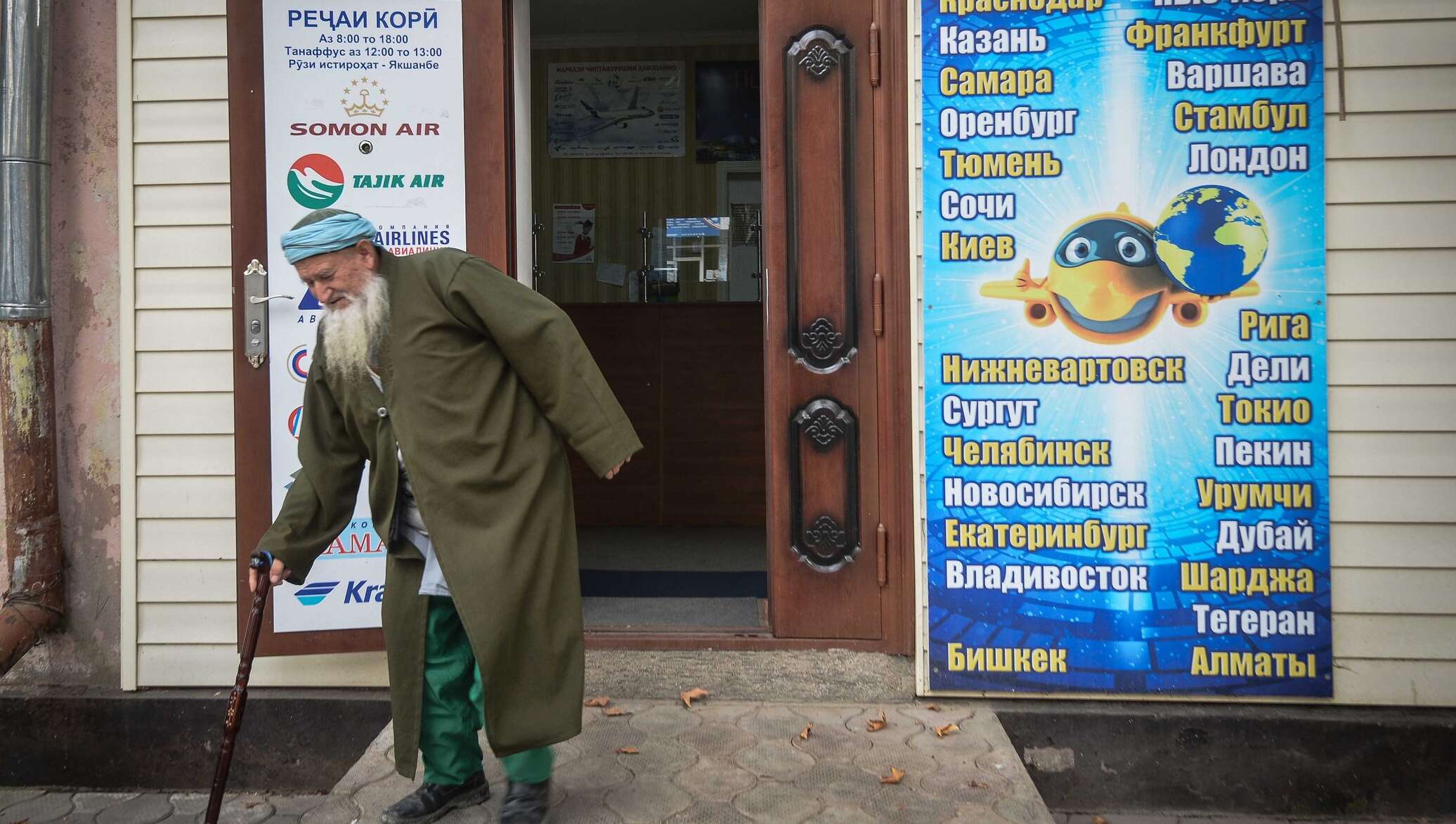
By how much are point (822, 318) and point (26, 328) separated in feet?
9.93

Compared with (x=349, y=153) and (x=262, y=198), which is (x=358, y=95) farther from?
(x=262, y=198)

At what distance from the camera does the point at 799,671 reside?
13.4 feet

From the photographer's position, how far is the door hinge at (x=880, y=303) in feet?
13.4

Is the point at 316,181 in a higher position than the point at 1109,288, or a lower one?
higher

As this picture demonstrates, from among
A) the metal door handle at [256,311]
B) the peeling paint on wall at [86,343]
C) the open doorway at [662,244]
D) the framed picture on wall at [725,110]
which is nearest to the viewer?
the metal door handle at [256,311]

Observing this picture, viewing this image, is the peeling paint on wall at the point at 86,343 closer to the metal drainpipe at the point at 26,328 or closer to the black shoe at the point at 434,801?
the metal drainpipe at the point at 26,328

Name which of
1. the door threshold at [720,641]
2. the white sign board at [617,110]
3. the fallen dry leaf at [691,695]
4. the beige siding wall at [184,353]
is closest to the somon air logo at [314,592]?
the beige siding wall at [184,353]

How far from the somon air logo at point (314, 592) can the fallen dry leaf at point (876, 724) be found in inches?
81.6

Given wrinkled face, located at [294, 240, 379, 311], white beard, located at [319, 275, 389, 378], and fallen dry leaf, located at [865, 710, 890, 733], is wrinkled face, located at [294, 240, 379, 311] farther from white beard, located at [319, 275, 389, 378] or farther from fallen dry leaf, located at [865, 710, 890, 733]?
fallen dry leaf, located at [865, 710, 890, 733]

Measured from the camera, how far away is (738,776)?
3381 mm

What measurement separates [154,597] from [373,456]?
1.94m

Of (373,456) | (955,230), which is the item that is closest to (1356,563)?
(955,230)

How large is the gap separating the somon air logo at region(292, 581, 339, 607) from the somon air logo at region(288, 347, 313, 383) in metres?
0.78

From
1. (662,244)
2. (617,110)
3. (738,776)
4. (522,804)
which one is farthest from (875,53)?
(617,110)
